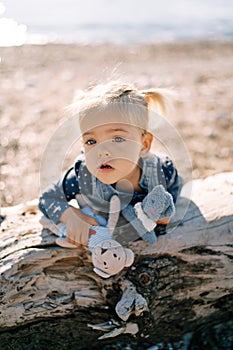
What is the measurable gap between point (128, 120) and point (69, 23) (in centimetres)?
1046

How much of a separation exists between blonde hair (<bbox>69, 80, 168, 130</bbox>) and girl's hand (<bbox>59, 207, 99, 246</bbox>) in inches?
19.2

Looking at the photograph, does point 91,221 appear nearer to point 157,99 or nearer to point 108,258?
point 108,258

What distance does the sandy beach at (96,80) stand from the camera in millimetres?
5160

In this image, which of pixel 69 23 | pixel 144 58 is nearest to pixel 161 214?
pixel 144 58

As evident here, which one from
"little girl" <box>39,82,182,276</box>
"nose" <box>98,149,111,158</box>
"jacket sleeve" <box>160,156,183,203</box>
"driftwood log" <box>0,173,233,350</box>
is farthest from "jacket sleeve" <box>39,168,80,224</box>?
"jacket sleeve" <box>160,156,183,203</box>

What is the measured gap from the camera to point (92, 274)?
9.25ft

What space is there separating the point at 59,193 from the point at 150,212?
0.57 metres

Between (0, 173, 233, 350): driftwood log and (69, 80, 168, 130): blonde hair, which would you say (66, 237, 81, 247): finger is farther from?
(69, 80, 168, 130): blonde hair

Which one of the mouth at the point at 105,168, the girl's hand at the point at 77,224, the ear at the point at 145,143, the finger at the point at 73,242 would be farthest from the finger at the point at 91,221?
the ear at the point at 145,143

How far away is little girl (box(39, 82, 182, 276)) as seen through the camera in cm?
268

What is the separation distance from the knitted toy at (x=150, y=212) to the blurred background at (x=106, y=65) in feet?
2.15

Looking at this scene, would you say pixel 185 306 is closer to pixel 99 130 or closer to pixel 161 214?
pixel 161 214

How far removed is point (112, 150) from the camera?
2.70 m

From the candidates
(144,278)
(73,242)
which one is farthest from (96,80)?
(144,278)
